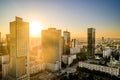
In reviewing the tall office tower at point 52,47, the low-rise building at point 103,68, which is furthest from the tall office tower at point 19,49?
the low-rise building at point 103,68

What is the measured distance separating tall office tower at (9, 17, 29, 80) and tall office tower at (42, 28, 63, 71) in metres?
2.69

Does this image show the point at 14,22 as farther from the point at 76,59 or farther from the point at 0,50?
the point at 76,59

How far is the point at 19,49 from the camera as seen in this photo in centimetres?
686

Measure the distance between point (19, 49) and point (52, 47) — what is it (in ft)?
11.9

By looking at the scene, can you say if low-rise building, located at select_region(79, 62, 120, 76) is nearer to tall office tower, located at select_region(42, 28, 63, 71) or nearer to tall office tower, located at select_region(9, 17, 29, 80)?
tall office tower, located at select_region(42, 28, 63, 71)

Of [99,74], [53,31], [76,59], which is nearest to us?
[99,74]

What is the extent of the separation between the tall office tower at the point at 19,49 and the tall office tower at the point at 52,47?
2.69 metres

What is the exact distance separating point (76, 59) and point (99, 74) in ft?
14.6

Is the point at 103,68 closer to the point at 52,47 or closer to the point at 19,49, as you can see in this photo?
the point at 52,47

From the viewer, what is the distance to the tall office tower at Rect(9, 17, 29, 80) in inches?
265

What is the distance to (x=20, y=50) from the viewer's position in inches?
273

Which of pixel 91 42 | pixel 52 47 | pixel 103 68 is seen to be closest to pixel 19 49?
pixel 52 47

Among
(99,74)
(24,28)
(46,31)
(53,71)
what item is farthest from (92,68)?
(24,28)

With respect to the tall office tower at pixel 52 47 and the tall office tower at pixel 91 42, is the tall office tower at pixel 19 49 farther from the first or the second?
the tall office tower at pixel 91 42
